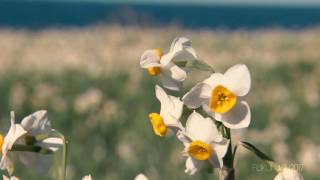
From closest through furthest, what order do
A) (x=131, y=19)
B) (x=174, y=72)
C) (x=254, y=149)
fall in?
(x=254, y=149) → (x=174, y=72) → (x=131, y=19)

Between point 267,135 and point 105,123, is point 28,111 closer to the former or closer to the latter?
point 105,123

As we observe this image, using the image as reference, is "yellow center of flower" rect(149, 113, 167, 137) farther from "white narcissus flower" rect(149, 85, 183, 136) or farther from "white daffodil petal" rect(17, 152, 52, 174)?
"white daffodil petal" rect(17, 152, 52, 174)

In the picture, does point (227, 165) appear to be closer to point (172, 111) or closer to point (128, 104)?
point (172, 111)

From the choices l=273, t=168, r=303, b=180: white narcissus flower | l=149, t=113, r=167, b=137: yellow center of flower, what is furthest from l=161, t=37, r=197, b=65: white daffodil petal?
l=273, t=168, r=303, b=180: white narcissus flower

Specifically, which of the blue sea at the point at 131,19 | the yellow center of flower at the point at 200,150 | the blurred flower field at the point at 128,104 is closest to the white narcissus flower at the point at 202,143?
the yellow center of flower at the point at 200,150

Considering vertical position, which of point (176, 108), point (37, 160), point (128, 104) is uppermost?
point (176, 108)

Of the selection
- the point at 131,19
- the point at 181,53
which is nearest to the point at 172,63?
the point at 181,53
